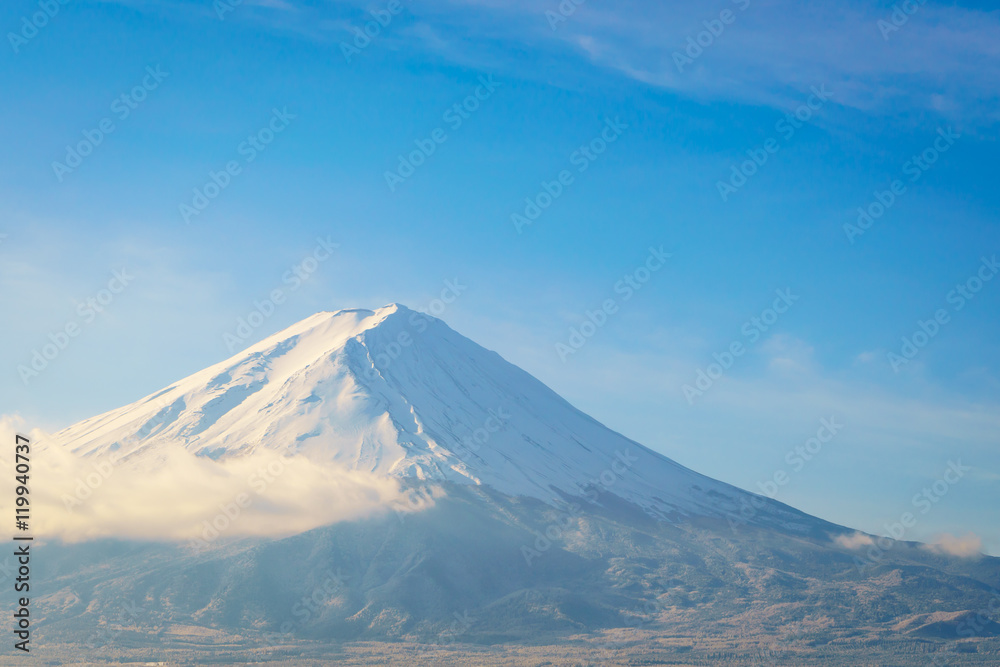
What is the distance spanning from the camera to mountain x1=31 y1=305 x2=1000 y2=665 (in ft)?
427

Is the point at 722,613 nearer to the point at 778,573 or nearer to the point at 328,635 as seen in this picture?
the point at 778,573

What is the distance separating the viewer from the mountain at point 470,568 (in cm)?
13012

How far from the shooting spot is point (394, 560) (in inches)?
5748

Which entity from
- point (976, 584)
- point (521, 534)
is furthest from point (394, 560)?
point (976, 584)

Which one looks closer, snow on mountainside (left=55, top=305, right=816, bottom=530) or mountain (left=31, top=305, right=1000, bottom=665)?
mountain (left=31, top=305, right=1000, bottom=665)

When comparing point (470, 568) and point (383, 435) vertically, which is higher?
point (383, 435)

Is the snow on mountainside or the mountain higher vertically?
the snow on mountainside

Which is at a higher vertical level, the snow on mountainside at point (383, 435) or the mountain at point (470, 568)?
the snow on mountainside at point (383, 435)

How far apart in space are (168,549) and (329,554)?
83.4 feet

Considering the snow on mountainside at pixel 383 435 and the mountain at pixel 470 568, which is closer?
the mountain at pixel 470 568

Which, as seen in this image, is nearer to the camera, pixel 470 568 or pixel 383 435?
pixel 470 568

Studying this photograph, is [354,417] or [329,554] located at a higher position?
[354,417]

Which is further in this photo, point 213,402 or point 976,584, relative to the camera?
point 213,402

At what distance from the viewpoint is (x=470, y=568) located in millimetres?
146625
